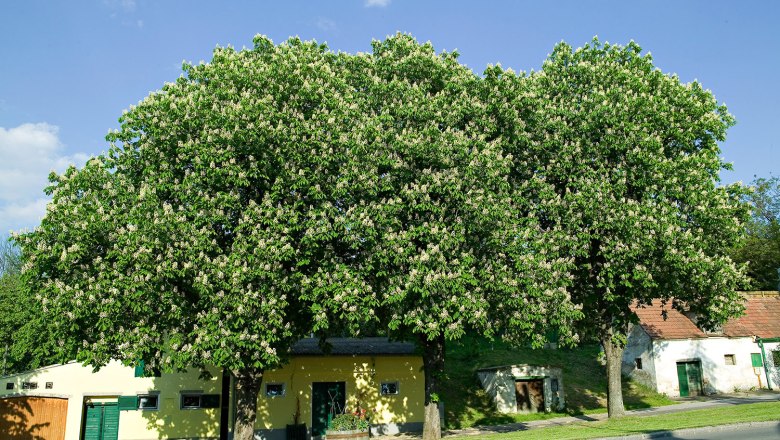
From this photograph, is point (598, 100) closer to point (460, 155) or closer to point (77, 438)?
point (460, 155)

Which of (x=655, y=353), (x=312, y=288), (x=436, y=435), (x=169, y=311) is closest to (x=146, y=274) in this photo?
(x=169, y=311)

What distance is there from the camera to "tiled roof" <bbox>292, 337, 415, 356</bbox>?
2989 cm

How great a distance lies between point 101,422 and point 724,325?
4184 cm

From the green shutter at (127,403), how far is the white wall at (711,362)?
107 feet

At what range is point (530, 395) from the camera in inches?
1369

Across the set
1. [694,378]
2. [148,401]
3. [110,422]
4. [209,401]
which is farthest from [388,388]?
[694,378]

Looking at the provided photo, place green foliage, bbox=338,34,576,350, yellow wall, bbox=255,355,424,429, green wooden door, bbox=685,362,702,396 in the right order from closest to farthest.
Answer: green foliage, bbox=338,34,576,350, yellow wall, bbox=255,355,424,429, green wooden door, bbox=685,362,702,396

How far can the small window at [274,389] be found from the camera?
2895 centimetres

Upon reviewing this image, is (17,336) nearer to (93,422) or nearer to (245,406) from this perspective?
(93,422)

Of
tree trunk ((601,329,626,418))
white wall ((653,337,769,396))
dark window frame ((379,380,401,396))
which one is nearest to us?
tree trunk ((601,329,626,418))

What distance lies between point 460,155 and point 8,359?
142 feet

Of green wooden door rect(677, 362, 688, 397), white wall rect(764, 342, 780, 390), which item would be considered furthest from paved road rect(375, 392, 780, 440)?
white wall rect(764, 342, 780, 390)

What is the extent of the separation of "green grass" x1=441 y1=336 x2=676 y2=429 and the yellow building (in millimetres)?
4154

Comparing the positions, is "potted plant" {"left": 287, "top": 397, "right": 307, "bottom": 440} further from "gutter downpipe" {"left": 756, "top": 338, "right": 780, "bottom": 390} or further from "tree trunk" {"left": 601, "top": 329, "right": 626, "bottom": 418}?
"gutter downpipe" {"left": 756, "top": 338, "right": 780, "bottom": 390}
